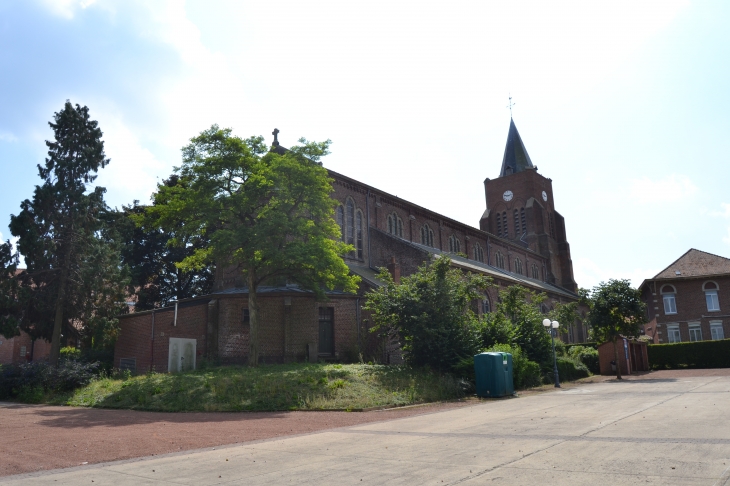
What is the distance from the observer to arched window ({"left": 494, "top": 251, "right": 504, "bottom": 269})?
55.9 meters

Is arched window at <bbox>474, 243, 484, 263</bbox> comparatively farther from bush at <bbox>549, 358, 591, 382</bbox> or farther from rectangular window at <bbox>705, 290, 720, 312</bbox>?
bush at <bbox>549, 358, 591, 382</bbox>

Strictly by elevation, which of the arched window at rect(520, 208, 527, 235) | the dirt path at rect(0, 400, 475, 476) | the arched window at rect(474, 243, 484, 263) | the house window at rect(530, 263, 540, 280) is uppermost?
the arched window at rect(520, 208, 527, 235)

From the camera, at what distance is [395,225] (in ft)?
138

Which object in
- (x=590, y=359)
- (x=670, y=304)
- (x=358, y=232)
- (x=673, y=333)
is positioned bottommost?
(x=590, y=359)

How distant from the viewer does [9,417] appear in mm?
16219

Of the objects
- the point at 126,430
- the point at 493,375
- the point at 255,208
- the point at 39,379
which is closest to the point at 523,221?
the point at 255,208

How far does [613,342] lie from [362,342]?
14541mm

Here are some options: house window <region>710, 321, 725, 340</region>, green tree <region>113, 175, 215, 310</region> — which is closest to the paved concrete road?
green tree <region>113, 175, 215, 310</region>

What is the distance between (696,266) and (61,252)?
49.7 meters

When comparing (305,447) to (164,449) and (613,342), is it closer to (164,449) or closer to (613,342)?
(164,449)

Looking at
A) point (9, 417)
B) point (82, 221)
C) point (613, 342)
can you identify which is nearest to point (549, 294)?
point (613, 342)

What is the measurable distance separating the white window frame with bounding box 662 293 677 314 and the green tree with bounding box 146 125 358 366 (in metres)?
35.6

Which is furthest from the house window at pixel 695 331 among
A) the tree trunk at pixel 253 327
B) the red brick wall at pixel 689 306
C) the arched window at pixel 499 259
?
the tree trunk at pixel 253 327

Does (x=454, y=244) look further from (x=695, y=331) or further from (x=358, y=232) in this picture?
(x=695, y=331)
